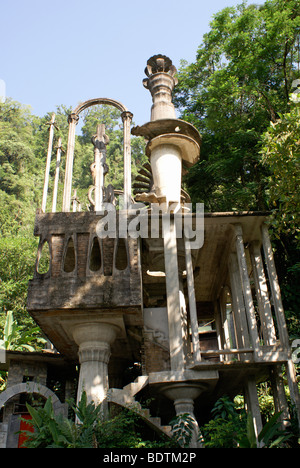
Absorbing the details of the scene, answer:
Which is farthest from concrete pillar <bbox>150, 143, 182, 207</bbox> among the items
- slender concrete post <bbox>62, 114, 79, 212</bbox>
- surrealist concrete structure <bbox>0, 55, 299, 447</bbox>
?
slender concrete post <bbox>62, 114, 79, 212</bbox>

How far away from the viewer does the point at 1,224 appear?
3425 cm

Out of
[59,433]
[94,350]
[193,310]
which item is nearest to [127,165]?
[193,310]

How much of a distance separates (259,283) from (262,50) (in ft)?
43.1

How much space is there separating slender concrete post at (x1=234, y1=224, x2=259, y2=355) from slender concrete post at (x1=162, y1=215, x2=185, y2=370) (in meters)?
1.94

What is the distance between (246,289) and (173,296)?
217 cm

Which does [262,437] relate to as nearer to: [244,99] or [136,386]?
[136,386]

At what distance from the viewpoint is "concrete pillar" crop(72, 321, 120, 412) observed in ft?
39.4

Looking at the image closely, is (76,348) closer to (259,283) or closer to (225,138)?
(259,283)

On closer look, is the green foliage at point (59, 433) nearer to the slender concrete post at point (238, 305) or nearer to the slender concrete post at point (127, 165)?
the slender concrete post at point (238, 305)

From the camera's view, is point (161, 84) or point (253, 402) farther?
point (161, 84)

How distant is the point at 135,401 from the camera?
11.5 metres

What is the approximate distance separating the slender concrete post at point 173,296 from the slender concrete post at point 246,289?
194 centimetres
